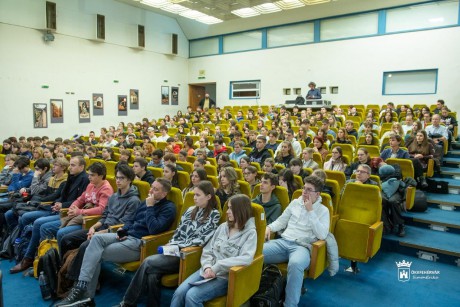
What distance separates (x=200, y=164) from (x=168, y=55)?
11453mm

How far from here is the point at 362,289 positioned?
3041 millimetres

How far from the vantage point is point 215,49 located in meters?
15.0

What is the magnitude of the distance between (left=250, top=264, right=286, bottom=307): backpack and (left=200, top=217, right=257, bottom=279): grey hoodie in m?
0.37

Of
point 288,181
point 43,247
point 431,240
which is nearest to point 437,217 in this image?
point 431,240

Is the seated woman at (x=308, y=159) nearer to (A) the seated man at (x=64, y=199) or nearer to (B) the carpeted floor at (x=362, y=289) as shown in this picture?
(B) the carpeted floor at (x=362, y=289)

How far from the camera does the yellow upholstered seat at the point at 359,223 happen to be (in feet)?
10.1

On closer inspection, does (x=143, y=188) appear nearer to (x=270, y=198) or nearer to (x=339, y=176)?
(x=270, y=198)

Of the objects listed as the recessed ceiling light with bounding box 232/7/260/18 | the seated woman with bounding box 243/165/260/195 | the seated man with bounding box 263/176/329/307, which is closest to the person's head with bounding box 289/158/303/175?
the seated woman with bounding box 243/165/260/195

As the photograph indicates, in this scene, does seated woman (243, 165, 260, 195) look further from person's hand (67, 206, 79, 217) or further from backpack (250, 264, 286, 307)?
person's hand (67, 206, 79, 217)

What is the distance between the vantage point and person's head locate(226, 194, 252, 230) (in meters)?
2.47

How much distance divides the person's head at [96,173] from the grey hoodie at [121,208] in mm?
327

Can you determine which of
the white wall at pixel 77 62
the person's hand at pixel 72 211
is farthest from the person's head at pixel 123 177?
the white wall at pixel 77 62

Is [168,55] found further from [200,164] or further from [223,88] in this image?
[200,164]

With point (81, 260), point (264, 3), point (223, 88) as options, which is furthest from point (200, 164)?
point (223, 88)
